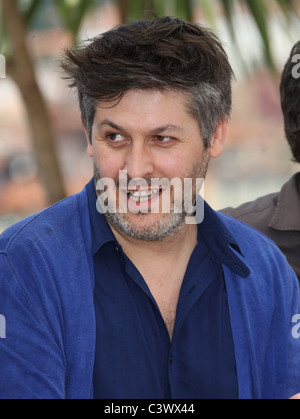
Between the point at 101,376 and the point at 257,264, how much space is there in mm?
625

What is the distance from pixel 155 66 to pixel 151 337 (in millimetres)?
754

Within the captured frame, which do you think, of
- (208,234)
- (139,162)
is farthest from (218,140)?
(139,162)

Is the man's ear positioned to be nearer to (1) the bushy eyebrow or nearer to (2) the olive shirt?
(1) the bushy eyebrow

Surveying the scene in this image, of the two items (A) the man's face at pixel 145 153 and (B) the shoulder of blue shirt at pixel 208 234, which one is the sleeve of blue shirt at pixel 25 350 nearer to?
(B) the shoulder of blue shirt at pixel 208 234

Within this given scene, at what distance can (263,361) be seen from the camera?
6.37 ft

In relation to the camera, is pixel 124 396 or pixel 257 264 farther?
pixel 257 264

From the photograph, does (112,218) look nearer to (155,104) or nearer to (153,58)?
(155,104)

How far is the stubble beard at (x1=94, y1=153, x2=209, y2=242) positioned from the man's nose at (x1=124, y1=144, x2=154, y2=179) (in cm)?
7

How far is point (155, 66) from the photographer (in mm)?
1775

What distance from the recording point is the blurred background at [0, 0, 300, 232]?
14.4 ft

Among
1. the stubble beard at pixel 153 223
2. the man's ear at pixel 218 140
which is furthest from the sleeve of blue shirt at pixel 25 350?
the man's ear at pixel 218 140

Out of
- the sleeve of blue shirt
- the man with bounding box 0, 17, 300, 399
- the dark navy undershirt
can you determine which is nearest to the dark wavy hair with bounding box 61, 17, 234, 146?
the man with bounding box 0, 17, 300, 399

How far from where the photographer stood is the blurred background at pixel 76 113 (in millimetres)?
4402
